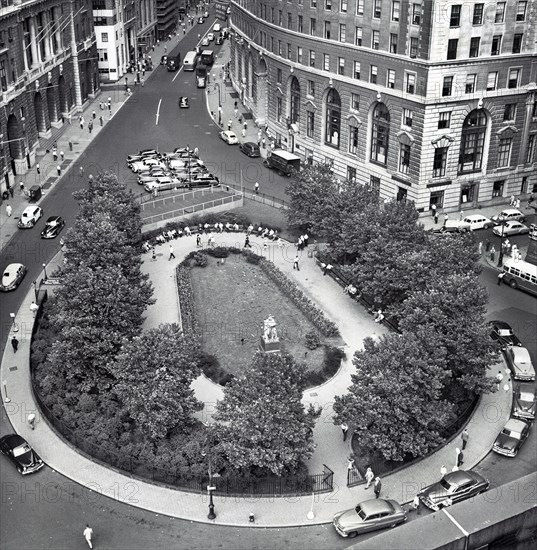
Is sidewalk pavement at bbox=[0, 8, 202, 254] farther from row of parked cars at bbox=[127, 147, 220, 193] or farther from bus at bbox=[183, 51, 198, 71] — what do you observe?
bus at bbox=[183, 51, 198, 71]

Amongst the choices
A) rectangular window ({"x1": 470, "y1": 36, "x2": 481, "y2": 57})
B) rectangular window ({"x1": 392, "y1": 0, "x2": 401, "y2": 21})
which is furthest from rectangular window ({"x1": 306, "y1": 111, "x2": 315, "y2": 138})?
rectangular window ({"x1": 470, "y1": 36, "x2": 481, "y2": 57})

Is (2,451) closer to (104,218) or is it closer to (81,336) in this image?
(81,336)

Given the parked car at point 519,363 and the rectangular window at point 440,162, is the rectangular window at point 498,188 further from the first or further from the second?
A: the parked car at point 519,363

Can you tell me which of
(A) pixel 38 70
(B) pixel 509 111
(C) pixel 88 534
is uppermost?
(A) pixel 38 70

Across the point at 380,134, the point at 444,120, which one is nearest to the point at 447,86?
the point at 444,120

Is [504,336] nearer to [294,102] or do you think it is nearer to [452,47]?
[452,47]

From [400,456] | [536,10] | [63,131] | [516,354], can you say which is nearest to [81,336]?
[400,456]
